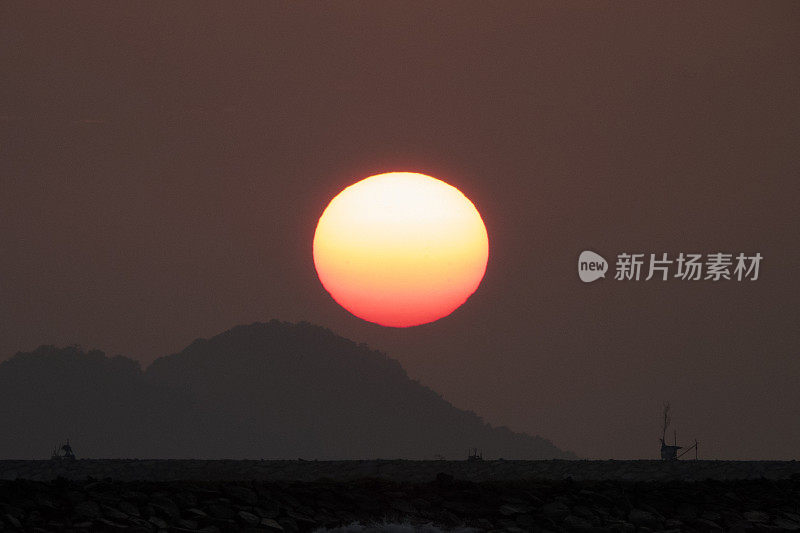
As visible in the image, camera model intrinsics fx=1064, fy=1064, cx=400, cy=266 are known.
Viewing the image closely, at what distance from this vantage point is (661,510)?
2372 cm

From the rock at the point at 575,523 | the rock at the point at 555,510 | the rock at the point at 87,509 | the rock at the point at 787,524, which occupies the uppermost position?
the rock at the point at 787,524

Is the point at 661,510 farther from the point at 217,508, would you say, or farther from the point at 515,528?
the point at 217,508

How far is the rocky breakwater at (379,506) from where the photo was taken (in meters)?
20.8

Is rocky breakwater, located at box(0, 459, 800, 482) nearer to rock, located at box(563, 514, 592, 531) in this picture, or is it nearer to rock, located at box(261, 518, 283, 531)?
rock, located at box(563, 514, 592, 531)

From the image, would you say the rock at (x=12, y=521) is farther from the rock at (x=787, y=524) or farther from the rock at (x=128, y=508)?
the rock at (x=787, y=524)

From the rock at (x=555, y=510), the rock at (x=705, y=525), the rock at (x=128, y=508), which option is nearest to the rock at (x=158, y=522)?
the rock at (x=128, y=508)

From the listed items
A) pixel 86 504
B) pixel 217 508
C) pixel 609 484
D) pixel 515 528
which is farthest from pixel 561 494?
pixel 86 504

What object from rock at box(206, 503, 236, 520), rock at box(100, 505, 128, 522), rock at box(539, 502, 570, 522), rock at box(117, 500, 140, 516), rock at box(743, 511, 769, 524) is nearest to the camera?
rock at box(100, 505, 128, 522)

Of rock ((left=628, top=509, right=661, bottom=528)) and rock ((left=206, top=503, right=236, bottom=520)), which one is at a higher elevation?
rock ((left=628, top=509, right=661, bottom=528))

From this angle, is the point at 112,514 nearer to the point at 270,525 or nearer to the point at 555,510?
the point at 270,525

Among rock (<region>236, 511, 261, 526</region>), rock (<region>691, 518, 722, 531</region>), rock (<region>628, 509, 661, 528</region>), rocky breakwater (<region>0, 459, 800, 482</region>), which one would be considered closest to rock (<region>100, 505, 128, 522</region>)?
rock (<region>236, 511, 261, 526</region>)

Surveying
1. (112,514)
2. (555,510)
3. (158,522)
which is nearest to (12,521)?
(112,514)

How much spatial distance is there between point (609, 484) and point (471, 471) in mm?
4002

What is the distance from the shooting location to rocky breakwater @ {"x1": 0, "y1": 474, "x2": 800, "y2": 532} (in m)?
20.8
